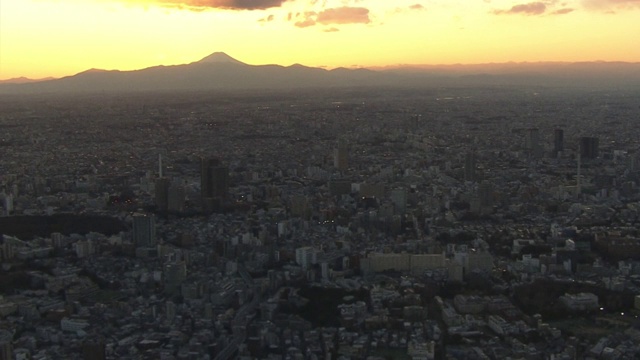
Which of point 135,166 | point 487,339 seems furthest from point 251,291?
point 135,166

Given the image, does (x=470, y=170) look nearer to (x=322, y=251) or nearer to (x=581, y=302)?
(x=322, y=251)

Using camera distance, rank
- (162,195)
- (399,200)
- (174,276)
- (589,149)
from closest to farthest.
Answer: (174,276) < (399,200) < (162,195) < (589,149)

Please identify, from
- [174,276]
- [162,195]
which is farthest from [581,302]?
[162,195]

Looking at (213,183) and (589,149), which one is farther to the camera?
(589,149)

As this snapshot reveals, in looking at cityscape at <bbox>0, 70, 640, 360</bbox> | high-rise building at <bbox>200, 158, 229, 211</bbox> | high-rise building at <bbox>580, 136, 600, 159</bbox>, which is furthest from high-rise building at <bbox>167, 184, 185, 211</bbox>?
high-rise building at <bbox>580, 136, 600, 159</bbox>

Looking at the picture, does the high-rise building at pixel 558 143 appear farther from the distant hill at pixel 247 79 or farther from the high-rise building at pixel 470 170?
the distant hill at pixel 247 79

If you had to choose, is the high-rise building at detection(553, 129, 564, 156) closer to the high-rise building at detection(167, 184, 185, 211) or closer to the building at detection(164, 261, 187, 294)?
the high-rise building at detection(167, 184, 185, 211)
